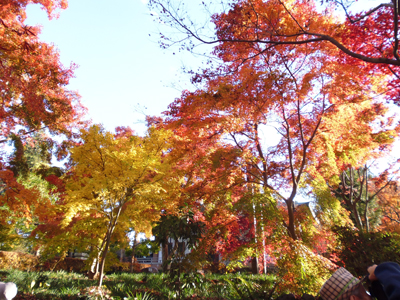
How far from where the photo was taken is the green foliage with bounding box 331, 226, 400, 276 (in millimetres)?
3859

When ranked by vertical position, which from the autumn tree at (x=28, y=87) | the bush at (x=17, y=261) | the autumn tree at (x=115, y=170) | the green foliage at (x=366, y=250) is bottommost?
the bush at (x=17, y=261)

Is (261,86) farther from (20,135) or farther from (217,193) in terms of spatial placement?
(20,135)

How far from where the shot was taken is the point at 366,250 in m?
4.05

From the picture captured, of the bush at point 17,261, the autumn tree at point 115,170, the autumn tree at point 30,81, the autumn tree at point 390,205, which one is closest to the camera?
the autumn tree at point 115,170

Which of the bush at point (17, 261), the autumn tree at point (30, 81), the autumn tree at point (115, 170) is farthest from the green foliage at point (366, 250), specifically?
the bush at point (17, 261)

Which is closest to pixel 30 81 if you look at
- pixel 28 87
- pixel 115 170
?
pixel 28 87

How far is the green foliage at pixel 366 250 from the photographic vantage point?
152 inches

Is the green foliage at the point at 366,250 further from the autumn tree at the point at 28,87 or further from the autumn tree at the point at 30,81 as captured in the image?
the autumn tree at the point at 30,81

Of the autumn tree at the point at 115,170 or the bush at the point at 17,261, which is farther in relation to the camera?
the bush at the point at 17,261

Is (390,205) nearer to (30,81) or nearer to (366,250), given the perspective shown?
(366,250)

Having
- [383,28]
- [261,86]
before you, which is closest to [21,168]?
[261,86]

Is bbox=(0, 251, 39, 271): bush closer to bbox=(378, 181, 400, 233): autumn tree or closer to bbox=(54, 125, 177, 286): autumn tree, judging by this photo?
bbox=(54, 125, 177, 286): autumn tree

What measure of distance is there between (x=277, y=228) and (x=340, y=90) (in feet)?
14.8

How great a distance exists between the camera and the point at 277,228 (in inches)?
250
